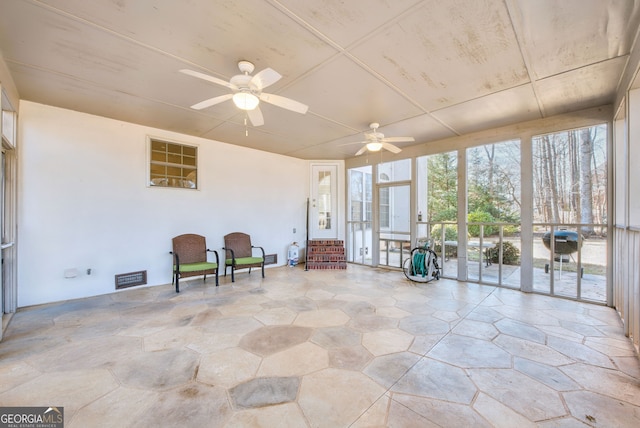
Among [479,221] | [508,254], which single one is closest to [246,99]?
[479,221]

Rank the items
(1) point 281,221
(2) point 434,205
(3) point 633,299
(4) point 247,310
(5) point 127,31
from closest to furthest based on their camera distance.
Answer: (5) point 127,31, (3) point 633,299, (4) point 247,310, (2) point 434,205, (1) point 281,221

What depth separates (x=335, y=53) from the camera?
100.0 inches

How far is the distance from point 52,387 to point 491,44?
476 centimetres

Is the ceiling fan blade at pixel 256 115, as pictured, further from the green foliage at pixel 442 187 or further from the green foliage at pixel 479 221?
the green foliage at pixel 479 221

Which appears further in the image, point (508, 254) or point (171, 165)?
point (508, 254)

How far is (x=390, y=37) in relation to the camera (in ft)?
7.59

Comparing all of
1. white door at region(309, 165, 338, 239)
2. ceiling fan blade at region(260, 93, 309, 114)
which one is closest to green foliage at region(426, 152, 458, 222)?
white door at region(309, 165, 338, 239)

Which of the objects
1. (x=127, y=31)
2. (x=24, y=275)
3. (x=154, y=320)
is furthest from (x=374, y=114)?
(x=24, y=275)

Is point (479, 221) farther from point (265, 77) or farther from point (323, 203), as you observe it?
point (265, 77)

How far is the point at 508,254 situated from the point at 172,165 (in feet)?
23.0

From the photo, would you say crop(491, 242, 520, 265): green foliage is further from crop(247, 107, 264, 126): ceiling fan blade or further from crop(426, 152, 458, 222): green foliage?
crop(247, 107, 264, 126): ceiling fan blade

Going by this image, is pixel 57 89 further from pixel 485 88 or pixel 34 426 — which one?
pixel 485 88
